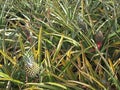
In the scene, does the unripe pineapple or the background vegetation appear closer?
the unripe pineapple

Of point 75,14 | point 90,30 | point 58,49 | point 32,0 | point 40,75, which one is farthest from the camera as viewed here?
point 32,0

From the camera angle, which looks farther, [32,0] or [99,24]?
[32,0]

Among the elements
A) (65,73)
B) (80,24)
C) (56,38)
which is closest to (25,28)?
(56,38)

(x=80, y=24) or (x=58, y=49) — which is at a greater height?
(x=80, y=24)

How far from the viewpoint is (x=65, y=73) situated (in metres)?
2.05

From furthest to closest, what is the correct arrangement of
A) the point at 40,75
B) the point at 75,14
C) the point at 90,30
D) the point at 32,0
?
the point at 32,0 < the point at 75,14 < the point at 90,30 < the point at 40,75

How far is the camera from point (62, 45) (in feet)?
7.90

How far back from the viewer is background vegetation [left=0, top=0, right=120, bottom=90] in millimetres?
1983

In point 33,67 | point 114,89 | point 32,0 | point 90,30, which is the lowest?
point 114,89

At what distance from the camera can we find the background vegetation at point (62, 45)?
1983 millimetres

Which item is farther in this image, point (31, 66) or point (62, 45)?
point (62, 45)

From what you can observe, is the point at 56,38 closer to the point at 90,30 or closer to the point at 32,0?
the point at 90,30

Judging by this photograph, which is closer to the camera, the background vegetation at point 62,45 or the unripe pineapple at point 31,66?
the unripe pineapple at point 31,66

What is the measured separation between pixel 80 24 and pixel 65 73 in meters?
0.50
